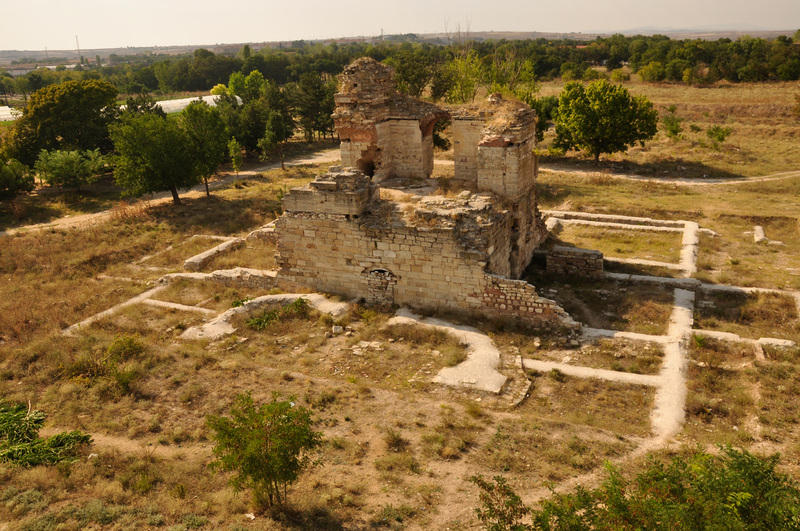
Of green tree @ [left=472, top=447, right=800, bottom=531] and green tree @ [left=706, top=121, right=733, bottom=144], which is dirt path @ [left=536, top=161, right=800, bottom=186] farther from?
green tree @ [left=472, top=447, right=800, bottom=531]

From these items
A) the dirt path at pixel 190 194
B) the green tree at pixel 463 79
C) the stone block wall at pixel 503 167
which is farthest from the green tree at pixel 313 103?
the stone block wall at pixel 503 167

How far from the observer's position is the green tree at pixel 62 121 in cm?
2827

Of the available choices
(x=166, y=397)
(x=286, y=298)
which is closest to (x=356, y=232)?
(x=286, y=298)

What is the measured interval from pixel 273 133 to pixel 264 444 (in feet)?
94.3

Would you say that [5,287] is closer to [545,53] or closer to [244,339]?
[244,339]

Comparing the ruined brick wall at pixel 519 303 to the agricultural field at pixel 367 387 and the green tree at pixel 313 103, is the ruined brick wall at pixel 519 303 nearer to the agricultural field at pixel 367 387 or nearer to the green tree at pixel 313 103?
the agricultural field at pixel 367 387

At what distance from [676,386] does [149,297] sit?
11447 mm

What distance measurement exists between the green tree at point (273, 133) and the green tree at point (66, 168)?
874 centimetres

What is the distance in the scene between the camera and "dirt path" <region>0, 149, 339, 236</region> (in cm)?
2138

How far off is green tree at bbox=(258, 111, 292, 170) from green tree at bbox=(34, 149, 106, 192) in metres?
8.74

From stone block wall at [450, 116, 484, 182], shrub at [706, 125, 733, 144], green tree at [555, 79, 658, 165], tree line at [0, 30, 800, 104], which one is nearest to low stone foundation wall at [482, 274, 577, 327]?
stone block wall at [450, 116, 484, 182]

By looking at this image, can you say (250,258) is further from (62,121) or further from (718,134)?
(718,134)

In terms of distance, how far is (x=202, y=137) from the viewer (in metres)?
23.9

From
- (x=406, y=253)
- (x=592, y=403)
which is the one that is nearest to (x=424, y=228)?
(x=406, y=253)
